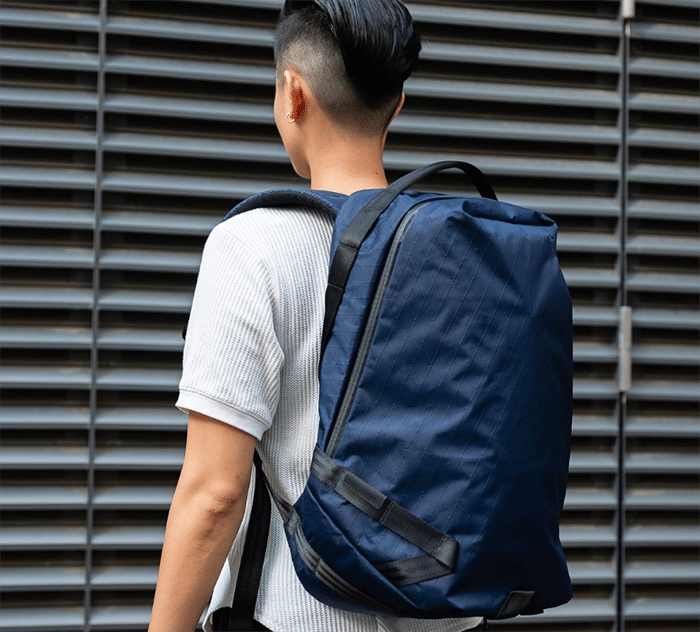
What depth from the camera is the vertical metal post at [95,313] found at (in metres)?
2.51

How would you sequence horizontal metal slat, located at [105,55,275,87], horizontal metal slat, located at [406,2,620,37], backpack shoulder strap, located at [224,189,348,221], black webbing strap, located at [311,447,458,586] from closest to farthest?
black webbing strap, located at [311,447,458,586] < backpack shoulder strap, located at [224,189,348,221] < horizontal metal slat, located at [105,55,275,87] < horizontal metal slat, located at [406,2,620,37]

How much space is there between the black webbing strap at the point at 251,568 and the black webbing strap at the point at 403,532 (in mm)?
197

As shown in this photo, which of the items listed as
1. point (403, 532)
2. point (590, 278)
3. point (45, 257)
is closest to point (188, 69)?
point (45, 257)

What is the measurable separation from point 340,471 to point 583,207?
2069mm

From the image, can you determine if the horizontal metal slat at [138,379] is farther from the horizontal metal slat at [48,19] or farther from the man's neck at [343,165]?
the man's neck at [343,165]

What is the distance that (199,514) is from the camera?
1132 mm

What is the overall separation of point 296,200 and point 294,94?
0.24 metres

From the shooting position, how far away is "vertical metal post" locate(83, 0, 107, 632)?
2.51 m

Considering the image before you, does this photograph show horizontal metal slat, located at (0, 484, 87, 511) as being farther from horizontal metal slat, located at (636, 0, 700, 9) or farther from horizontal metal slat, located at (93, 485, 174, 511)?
horizontal metal slat, located at (636, 0, 700, 9)

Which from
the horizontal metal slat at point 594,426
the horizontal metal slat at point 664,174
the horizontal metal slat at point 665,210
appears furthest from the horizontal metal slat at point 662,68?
the horizontal metal slat at point 594,426

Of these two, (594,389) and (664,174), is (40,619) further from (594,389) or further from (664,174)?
(664,174)

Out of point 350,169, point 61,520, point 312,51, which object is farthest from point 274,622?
point 61,520

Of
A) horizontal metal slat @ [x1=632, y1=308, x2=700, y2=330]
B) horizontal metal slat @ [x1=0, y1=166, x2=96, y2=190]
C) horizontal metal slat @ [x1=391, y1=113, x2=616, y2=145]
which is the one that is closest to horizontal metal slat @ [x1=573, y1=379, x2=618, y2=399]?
horizontal metal slat @ [x1=632, y1=308, x2=700, y2=330]

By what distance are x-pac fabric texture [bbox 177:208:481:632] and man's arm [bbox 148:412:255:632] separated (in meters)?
0.03
